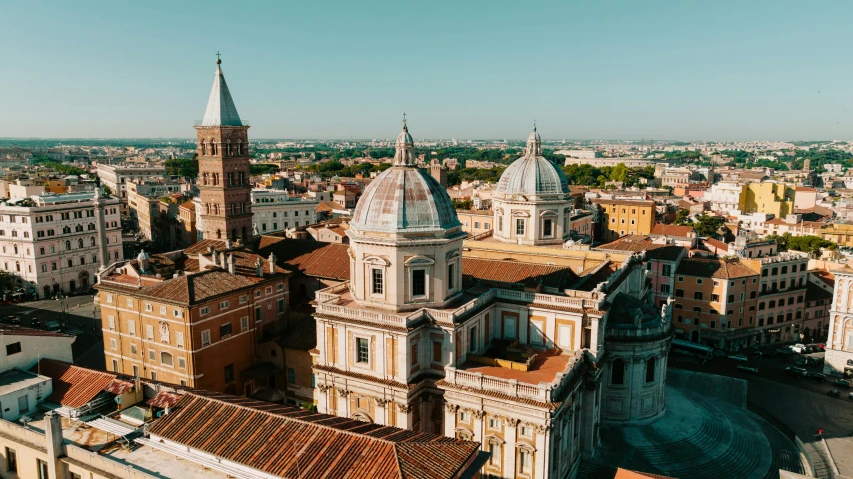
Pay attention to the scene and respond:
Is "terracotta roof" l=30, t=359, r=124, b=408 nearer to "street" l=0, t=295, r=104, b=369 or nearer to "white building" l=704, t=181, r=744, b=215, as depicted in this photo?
"street" l=0, t=295, r=104, b=369

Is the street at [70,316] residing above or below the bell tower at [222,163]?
below

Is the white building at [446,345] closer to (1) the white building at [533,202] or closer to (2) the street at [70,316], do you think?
(1) the white building at [533,202]

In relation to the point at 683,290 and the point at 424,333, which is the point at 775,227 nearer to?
the point at 683,290

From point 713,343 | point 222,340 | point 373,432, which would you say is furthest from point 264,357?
point 713,343

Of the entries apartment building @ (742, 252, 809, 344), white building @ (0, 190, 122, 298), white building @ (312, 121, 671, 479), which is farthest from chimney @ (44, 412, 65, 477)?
apartment building @ (742, 252, 809, 344)

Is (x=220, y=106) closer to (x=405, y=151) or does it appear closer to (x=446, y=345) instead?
(x=405, y=151)

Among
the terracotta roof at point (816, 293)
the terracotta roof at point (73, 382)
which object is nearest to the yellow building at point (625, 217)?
the terracotta roof at point (816, 293)

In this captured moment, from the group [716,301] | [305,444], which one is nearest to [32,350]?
[305,444]
